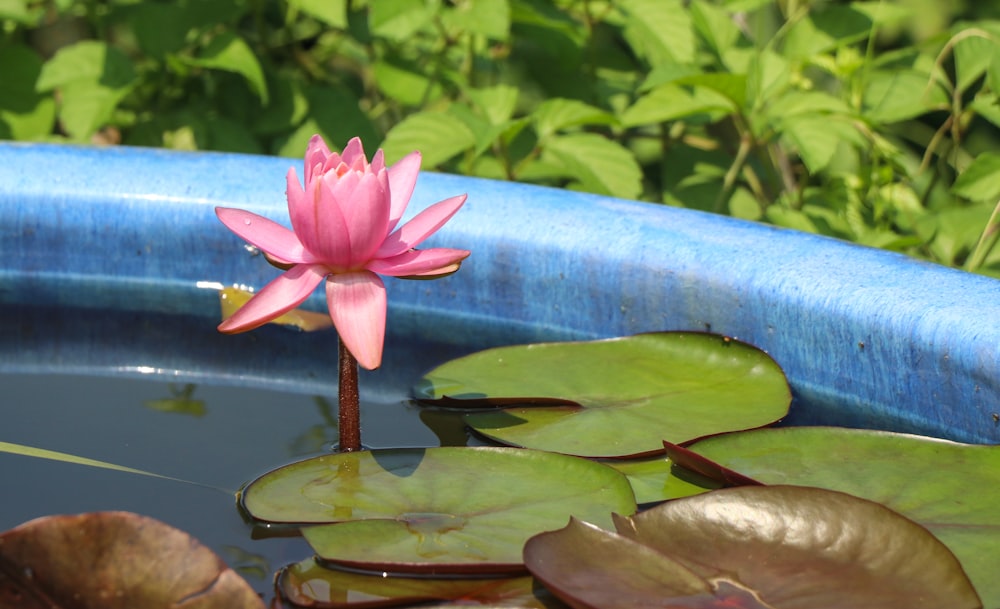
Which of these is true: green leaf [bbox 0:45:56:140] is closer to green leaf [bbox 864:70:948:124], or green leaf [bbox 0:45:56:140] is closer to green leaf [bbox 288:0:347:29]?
green leaf [bbox 288:0:347:29]

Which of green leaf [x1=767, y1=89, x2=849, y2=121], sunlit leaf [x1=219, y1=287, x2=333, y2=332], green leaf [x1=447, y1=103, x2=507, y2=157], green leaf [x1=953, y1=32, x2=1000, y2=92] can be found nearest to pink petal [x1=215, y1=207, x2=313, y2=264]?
sunlit leaf [x1=219, y1=287, x2=333, y2=332]

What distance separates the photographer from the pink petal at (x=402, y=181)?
33.6 inches

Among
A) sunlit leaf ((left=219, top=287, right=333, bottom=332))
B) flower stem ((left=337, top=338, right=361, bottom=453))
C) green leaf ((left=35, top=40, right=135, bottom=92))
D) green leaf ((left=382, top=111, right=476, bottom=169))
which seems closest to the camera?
flower stem ((left=337, top=338, right=361, bottom=453))

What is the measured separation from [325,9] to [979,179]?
87 cm

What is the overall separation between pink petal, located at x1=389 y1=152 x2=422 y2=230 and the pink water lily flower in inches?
1.2

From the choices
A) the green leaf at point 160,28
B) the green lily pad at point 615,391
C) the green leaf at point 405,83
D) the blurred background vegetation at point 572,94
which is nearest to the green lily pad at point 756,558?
the green lily pad at point 615,391

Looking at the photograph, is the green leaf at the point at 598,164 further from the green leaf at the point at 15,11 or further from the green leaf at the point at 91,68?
the green leaf at the point at 15,11

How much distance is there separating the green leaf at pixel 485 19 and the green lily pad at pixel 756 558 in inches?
37.6

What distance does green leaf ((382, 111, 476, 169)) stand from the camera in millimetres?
1503

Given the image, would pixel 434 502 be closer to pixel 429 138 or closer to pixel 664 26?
pixel 429 138

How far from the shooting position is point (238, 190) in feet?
4.31

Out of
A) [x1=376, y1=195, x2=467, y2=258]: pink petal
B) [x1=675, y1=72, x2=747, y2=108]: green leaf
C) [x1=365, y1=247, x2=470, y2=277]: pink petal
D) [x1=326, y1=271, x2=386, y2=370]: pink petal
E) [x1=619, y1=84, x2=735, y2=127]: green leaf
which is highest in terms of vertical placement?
[x1=675, y1=72, x2=747, y2=108]: green leaf

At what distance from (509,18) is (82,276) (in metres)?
0.67

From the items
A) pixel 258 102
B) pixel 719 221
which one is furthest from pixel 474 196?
pixel 258 102
